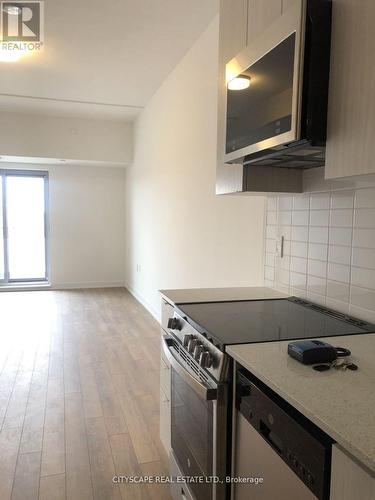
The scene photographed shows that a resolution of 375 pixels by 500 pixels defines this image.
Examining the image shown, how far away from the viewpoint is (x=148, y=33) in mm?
3346

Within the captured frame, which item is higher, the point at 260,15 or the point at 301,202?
the point at 260,15

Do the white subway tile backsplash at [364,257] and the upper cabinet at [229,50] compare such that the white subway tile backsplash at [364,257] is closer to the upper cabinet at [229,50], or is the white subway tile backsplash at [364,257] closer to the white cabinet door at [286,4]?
the upper cabinet at [229,50]

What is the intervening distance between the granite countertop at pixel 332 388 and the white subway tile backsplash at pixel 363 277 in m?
0.29

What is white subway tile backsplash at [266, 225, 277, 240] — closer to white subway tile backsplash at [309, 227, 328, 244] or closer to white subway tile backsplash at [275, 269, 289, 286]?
white subway tile backsplash at [275, 269, 289, 286]

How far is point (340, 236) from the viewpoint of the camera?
171cm

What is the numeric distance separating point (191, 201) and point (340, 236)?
215cm

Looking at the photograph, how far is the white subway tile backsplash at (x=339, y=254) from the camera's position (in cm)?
167

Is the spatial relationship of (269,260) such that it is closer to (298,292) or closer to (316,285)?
(298,292)

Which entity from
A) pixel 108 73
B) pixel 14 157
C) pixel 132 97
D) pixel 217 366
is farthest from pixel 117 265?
pixel 217 366

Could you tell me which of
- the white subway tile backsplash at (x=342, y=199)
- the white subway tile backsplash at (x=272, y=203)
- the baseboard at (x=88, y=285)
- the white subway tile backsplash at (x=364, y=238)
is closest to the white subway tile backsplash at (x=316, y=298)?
the white subway tile backsplash at (x=364, y=238)

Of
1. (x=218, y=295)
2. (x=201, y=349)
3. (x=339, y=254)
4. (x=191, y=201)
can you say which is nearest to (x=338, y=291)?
(x=339, y=254)

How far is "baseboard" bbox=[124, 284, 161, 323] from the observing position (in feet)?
16.9

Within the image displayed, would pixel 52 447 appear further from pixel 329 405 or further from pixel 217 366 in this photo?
pixel 329 405

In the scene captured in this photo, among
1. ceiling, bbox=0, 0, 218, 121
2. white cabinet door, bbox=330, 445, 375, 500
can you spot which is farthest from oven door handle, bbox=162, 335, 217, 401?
ceiling, bbox=0, 0, 218, 121
